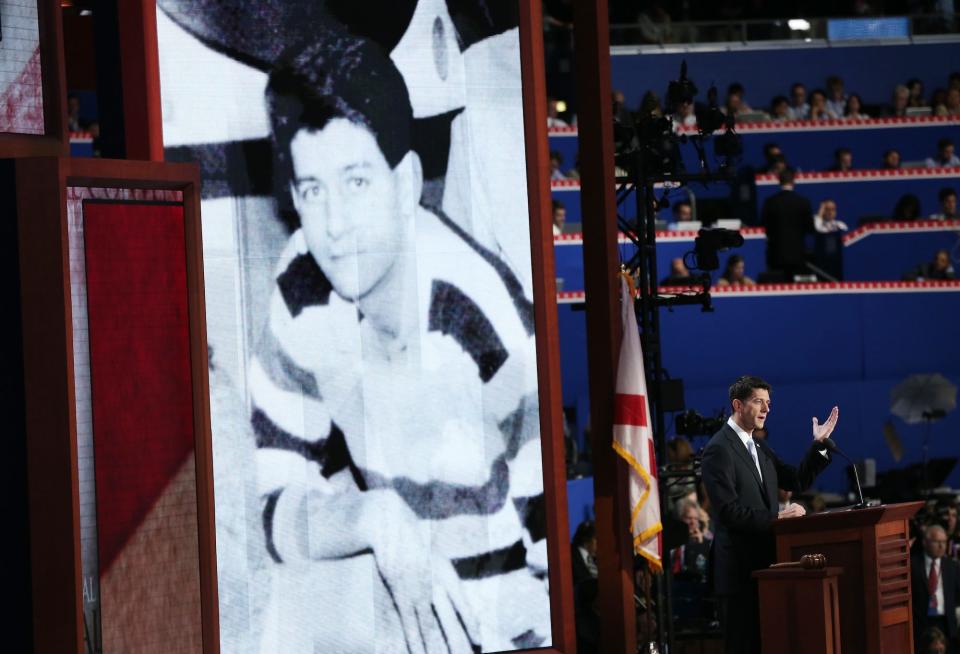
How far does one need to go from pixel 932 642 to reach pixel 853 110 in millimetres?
9296

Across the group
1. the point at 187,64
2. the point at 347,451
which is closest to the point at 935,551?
the point at 347,451

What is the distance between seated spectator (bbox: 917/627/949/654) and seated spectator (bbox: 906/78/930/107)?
962 centimetres

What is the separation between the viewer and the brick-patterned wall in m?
3.86

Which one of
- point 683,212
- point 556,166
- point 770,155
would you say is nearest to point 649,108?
point 683,212

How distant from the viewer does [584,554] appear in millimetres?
7805

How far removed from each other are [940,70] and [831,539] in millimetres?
12167

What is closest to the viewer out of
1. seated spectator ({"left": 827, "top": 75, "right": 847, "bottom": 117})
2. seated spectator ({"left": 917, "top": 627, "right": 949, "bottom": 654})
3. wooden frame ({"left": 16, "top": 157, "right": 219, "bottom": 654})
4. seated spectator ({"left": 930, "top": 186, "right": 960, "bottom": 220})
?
wooden frame ({"left": 16, "top": 157, "right": 219, "bottom": 654})

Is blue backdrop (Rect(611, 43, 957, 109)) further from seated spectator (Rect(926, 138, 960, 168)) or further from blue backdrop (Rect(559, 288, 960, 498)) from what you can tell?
blue backdrop (Rect(559, 288, 960, 498))

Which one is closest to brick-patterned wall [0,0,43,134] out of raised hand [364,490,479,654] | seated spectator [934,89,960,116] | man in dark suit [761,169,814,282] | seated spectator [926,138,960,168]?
raised hand [364,490,479,654]

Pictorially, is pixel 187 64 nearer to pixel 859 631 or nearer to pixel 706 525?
pixel 859 631

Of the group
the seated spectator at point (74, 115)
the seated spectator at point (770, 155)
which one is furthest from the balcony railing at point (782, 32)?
the seated spectator at point (74, 115)

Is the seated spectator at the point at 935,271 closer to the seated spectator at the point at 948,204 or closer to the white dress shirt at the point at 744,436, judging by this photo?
the seated spectator at the point at 948,204

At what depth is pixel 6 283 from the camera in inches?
149

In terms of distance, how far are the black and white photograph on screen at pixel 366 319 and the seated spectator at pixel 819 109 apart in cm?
1064
